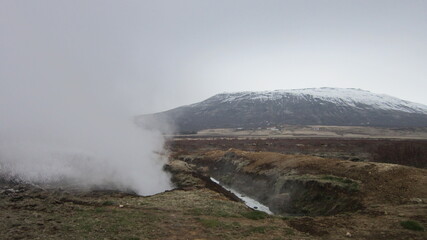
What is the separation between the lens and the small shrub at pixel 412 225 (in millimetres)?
16875

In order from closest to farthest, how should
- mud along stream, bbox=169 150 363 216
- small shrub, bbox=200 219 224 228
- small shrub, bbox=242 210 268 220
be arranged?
small shrub, bbox=200 219 224 228
small shrub, bbox=242 210 268 220
mud along stream, bbox=169 150 363 216

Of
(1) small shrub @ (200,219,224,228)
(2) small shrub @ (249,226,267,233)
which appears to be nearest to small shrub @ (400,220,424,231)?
(2) small shrub @ (249,226,267,233)

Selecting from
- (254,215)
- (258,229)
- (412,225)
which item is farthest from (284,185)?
(412,225)

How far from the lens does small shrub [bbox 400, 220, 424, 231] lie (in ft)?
55.4

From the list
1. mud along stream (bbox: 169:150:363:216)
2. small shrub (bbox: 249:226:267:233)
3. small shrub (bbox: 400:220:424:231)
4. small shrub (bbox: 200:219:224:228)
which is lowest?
mud along stream (bbox: 169:150:363:216)

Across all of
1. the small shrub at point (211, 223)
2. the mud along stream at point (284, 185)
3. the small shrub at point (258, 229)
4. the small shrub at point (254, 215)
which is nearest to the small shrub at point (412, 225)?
the mud along stream at point (284, 185)

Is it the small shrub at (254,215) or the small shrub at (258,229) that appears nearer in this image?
the small shrub at (258,229)

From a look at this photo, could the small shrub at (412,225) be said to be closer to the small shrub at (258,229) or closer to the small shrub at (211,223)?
the small shrub at (258,229)

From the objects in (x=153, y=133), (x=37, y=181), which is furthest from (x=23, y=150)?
(x=153, y=133)

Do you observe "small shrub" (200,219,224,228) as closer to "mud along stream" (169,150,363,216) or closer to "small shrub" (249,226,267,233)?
"small shrub" (249,226,267,233)

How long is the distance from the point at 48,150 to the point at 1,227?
26.9 metres

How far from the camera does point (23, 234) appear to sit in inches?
628

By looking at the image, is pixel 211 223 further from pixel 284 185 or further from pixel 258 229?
pixel 284 185

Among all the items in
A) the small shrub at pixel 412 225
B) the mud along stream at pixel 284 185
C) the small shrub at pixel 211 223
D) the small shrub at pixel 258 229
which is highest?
the small shrub at pixel 412 225
